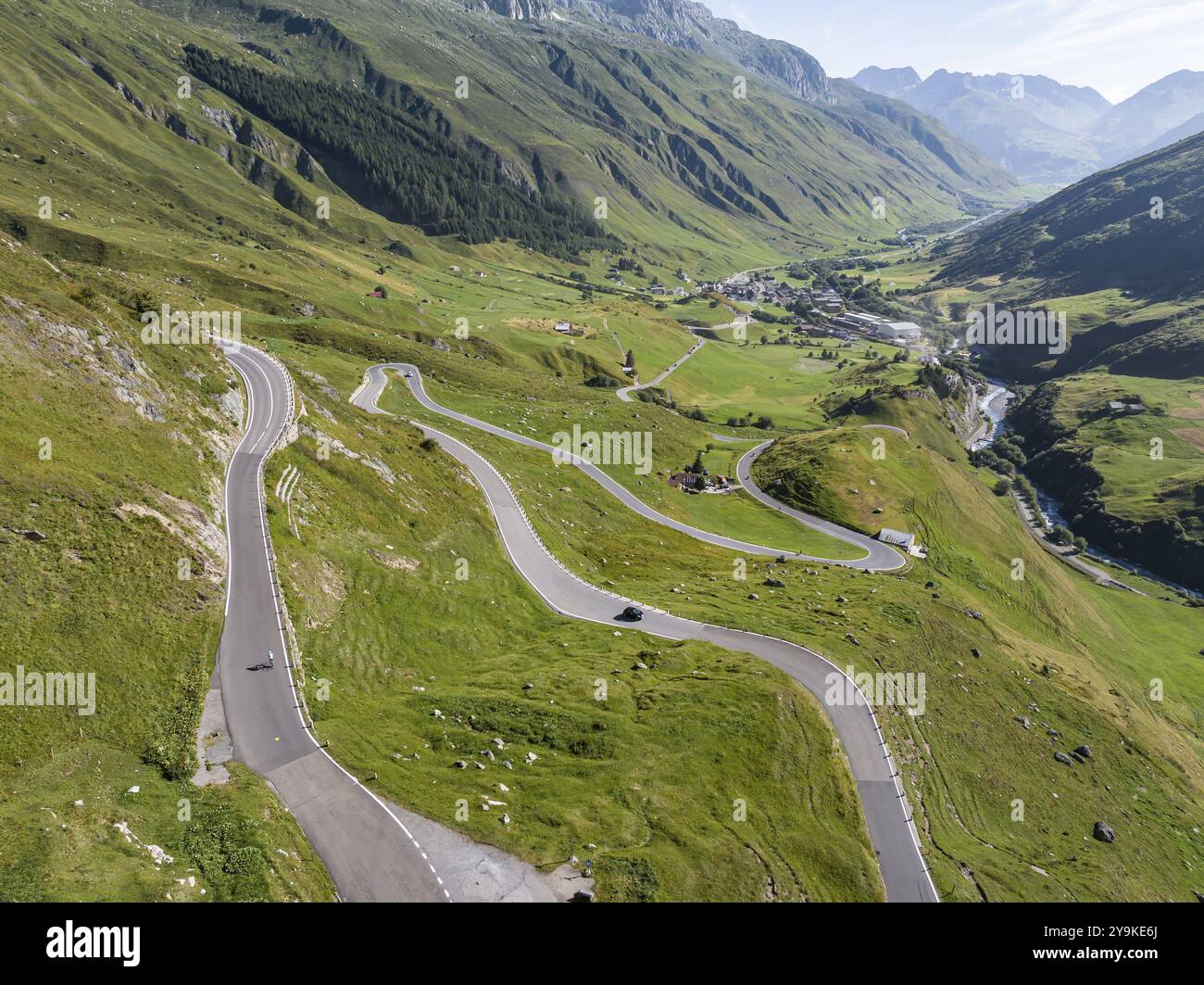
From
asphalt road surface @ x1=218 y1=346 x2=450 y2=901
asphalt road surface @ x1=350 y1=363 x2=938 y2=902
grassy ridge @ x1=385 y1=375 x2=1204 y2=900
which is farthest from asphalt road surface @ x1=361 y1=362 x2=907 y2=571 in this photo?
asphalt road surface @ x1=218 y1=346 x2=450 y2=901

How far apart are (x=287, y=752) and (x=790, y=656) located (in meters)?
41.0

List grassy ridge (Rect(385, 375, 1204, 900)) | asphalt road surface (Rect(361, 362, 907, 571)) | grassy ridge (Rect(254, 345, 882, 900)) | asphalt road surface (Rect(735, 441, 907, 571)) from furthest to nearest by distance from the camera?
asphalt road surface (Rect(735, 441, 907, 571))
asphalt road surface (Rect(361, 362, 907, 571))
grassy ridge (Rect(385, 375, 1204, 900))
grassy ridge (Rect(254, 345, 882, 900))

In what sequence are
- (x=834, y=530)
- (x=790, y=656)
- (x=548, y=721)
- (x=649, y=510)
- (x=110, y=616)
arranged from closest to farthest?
(x=110, y=616) → (x=548, y=721) → (x=790, y=656) → (x=649, y=510) → (x=834, y=530)

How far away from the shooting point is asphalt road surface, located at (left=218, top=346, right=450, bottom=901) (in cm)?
2841

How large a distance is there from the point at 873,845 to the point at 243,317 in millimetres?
132904

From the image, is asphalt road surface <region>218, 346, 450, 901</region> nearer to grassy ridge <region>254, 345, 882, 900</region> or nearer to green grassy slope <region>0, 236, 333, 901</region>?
green grassy slope <region>0, 236, 333, 901</region>

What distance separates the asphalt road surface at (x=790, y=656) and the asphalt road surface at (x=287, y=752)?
27.9 m

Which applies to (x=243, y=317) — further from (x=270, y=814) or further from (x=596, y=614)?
(x=270, y=814)

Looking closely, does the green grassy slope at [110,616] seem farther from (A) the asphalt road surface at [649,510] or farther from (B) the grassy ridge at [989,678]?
(A) the asphalt road surface at [649,510]

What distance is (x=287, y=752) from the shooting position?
3347cm

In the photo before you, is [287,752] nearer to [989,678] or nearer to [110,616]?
[110,616]

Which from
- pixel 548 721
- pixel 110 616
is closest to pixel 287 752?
pixel 110 616

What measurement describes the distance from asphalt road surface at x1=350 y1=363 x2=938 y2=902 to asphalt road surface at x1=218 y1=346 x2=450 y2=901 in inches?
1097
